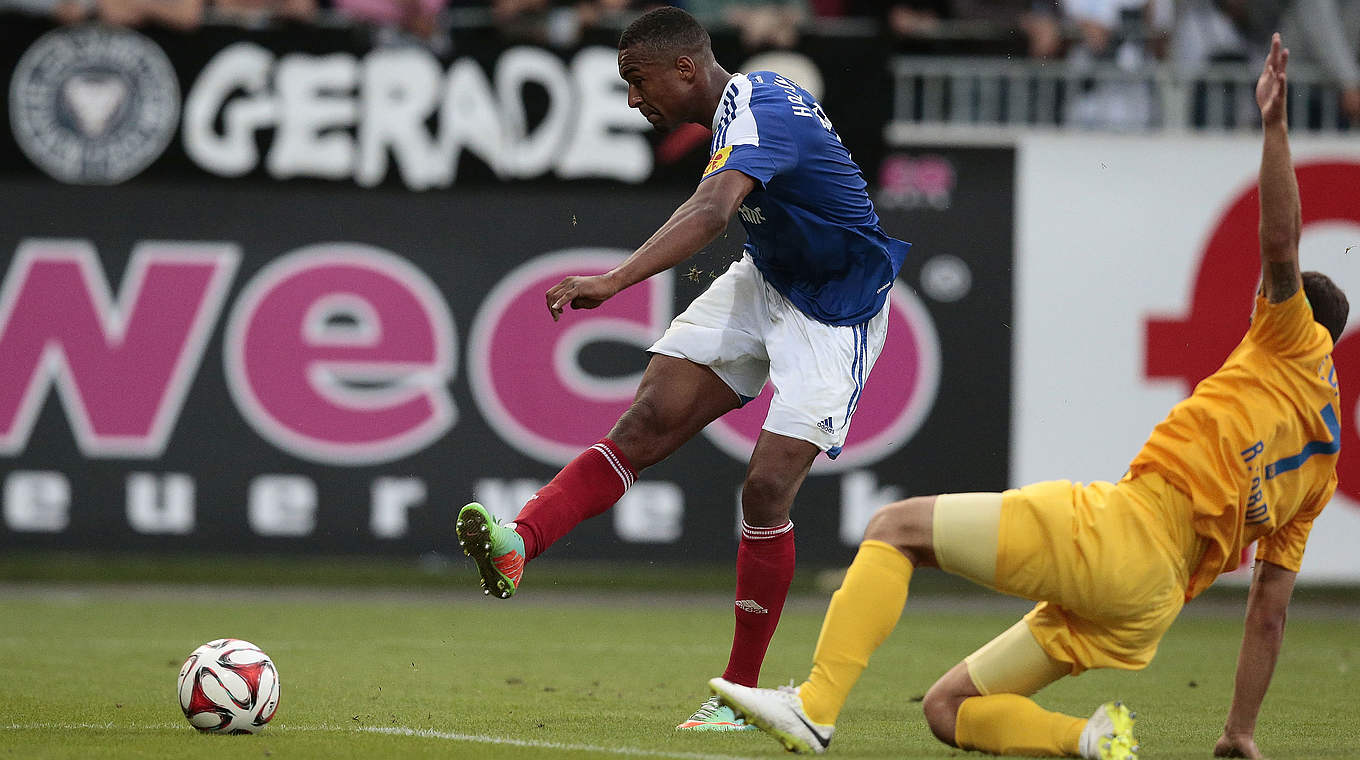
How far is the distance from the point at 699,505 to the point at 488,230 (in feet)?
7.80

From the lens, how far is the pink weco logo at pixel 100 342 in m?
11.1

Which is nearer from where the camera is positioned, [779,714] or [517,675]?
[779,714]

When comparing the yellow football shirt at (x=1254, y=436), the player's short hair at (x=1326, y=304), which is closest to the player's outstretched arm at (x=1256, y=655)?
the yellow football shirt at (x=1254, y=436)

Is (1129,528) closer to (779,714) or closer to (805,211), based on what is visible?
(779,714)

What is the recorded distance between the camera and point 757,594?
6.00m

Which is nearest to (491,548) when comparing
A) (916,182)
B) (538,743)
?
(538,743)

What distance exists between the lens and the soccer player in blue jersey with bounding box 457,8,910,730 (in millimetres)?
5742

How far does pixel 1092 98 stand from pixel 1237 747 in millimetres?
7452

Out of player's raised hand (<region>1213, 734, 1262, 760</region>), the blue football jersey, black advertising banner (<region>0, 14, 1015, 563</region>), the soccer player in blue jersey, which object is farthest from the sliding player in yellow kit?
black advertising banner (<region>0, 14, 1015, 563</region>)

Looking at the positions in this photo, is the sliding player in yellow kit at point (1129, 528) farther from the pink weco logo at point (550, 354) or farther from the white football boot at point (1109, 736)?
the pink weco logo at point (550, 354)

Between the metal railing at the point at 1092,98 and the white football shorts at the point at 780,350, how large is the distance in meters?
5.71

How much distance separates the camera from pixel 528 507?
575 centimetres

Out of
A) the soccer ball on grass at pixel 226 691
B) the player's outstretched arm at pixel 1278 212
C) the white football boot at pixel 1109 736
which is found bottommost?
the soccer ball on grass at pixel 226 691

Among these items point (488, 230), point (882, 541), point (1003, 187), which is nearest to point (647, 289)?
point (488, 230)
